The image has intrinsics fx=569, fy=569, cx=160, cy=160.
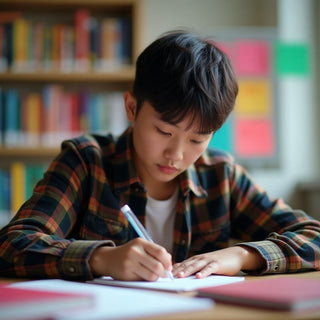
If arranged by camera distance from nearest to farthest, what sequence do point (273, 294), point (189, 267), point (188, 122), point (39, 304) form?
1. point (39, 304)
2. point (273, 294)
3. point (189, 267)
4. point (188, 122)

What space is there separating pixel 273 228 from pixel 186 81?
1.50ft

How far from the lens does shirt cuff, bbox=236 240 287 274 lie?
1.15 m

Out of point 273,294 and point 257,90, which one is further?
point 257,90

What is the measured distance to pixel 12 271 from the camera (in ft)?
3.60

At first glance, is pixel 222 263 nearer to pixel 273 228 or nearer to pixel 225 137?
pixel 273 228

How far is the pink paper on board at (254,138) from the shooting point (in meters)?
3.20

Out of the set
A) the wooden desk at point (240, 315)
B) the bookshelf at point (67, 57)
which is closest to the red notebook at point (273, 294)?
the wooden desk at point (240, 315)

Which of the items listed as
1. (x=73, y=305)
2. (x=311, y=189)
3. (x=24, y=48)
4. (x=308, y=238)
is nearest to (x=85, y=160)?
(x=308, y=238)

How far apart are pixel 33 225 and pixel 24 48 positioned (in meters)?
1.93

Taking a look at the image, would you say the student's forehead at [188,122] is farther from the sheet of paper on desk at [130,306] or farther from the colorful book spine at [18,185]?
the colorful book spine at [18,185]

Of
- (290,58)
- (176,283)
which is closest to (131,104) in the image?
(176,283)

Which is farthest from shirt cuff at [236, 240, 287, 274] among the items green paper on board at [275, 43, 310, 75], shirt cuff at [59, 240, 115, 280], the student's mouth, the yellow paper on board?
green paper on board at [275, 43, 310, 75]

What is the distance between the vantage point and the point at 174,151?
1.22 meters

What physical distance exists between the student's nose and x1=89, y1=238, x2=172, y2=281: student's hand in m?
0.28
